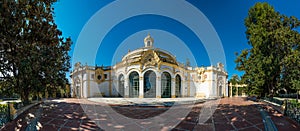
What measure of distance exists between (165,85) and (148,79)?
9.68 ft

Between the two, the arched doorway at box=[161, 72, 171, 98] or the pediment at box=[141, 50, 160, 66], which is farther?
the arched doorway at box=[161, 72, 171, 98]

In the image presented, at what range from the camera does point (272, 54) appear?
1278 centimetres

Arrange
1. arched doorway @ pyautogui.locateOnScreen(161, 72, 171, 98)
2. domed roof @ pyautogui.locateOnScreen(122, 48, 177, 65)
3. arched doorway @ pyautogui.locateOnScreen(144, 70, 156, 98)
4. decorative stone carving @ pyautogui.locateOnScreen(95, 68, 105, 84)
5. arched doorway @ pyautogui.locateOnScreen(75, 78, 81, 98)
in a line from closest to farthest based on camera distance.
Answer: arched doorway @ pyautogui.locateOnScreen(144, 70, 156, 98), domed roof @ pyautogui.locateOnScreen(122, 48, 177, 65), arched doorway @ pyautogui.locateOnScreen(161, 72, 171, 98), arched doorway @ pyautogui.locateOnScreen(75, 78, 81, 98), decorative stone carving @ pyautogui.locateOnScreen(95, 68, 105, 84)

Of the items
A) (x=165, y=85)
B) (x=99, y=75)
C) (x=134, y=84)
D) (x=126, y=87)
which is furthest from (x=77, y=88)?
(x=165, y=85)

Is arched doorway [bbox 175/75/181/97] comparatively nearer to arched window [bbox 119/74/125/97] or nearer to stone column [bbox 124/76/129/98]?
stone column [bbox 124/76/129/98]

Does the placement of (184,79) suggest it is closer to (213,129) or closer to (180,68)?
(180,68)

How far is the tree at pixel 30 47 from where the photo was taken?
23.3 feet

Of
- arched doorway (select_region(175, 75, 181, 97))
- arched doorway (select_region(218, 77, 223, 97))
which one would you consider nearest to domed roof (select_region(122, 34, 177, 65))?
arched doorway (select_region(175, 75, 181, 97))

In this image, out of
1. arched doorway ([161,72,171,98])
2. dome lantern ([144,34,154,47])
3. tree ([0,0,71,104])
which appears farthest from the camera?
dome lantern ([144,34,154,47])

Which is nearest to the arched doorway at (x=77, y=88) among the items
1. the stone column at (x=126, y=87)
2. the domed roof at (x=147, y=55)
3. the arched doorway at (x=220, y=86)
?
the stone column at (x=126, y=87)

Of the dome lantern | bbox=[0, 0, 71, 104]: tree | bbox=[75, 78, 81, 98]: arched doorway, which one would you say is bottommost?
bbox=[75, 78, 81, 98]: arched doorway

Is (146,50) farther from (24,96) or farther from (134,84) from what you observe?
(24,96)

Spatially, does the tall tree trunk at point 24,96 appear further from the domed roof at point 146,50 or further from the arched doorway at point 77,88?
the arched doorway at point 77,88

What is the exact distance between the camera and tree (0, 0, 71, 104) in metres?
7.10
